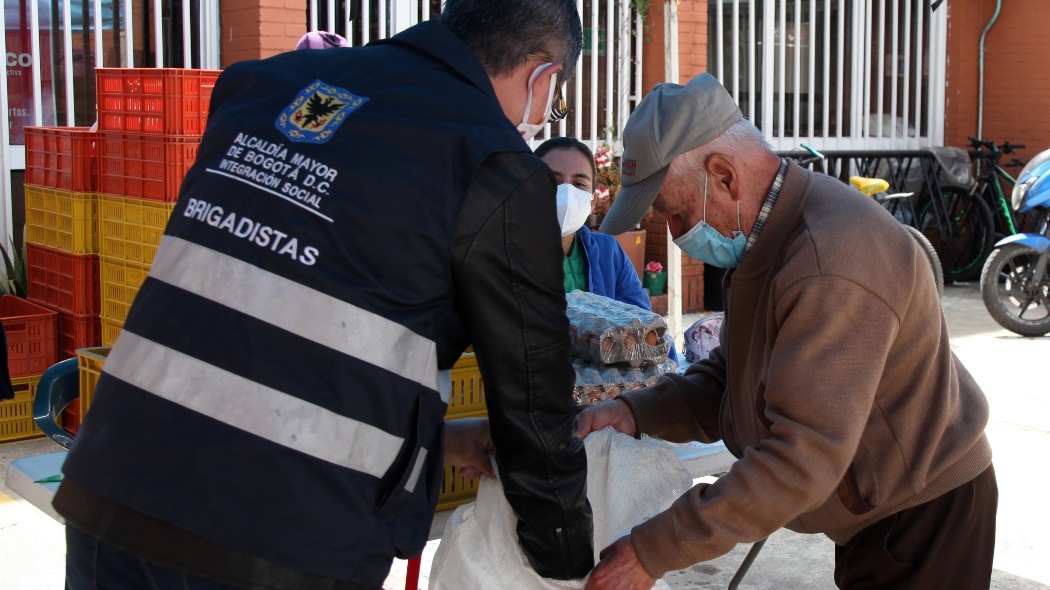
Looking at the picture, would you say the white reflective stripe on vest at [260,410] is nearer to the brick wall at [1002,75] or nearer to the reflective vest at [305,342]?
the reflective vest at [305,342]

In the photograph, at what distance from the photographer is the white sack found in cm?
210

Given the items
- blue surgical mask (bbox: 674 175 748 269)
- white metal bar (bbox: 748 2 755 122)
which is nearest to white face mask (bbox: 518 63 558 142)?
blue surgical mask (bbox: 674 175 748 269)

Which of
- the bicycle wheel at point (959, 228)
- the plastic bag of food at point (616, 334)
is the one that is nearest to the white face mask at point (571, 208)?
the plastic bag of food at point (616, 334)

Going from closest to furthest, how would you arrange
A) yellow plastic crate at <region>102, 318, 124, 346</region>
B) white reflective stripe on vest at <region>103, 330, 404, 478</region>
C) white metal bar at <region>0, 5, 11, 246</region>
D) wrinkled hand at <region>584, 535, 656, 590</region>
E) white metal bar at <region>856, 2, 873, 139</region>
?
1. white reflective stripe on vest at <region>103, 330, 404, 478</region>
2. wrinkled hand at <region>584, 535, 656, 590</region>
3. yellow plastic crate at <region>102, 318, 124, 346</region>
4. white metal bar at <region>0, 5, 11, 246</region>
5. white metal bar at <region>856, 2, 873, 139</region>

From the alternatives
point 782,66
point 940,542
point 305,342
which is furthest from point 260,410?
point 782,66

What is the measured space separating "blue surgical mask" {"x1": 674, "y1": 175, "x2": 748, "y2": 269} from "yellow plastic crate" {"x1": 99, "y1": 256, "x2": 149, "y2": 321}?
2.93 meters

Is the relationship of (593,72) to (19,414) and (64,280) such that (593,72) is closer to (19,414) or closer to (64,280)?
(64,280)

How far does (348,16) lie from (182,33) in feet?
3.26

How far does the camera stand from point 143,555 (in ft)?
5.20

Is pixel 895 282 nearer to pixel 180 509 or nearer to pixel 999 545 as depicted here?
pixel 180 509

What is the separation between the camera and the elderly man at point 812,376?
1870mm

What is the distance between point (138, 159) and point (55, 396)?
1.64 metres

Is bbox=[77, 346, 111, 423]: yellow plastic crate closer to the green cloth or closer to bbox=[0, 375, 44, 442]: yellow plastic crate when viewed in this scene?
the green cloth

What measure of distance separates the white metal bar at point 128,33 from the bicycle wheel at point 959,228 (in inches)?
280
